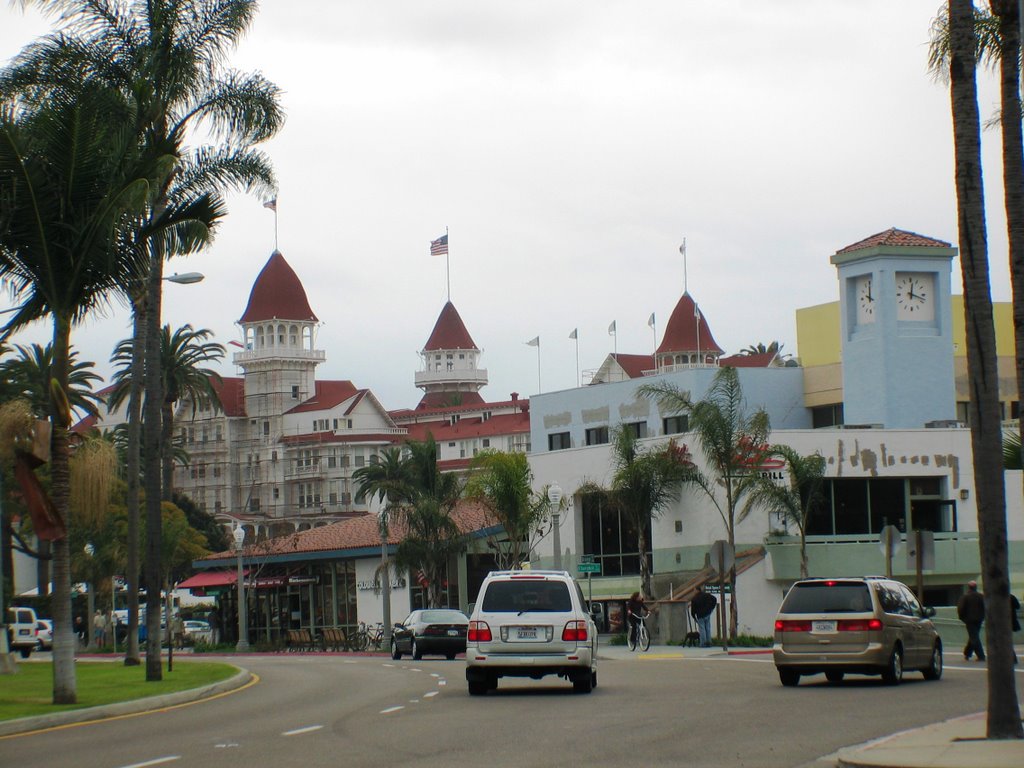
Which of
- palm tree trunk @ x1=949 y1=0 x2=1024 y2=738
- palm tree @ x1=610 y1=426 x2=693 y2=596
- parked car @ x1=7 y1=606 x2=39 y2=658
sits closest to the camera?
palm tree trunk @ x1=949 y1=0 x2=1024 y2=738

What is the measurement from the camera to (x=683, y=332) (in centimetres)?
16600

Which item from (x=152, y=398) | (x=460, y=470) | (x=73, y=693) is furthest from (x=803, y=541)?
(x=460, y=470)

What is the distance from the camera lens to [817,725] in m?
17.0

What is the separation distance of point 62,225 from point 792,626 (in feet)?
39.8

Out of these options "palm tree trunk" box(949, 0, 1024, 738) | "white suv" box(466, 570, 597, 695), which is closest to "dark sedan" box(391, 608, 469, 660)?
"white suv" box(466, 570, 597, 695)

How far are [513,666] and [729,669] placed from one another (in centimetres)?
871

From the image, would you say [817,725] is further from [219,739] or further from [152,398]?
[152,398]

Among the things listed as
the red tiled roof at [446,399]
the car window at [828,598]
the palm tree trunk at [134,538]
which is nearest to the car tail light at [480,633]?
the car window at [828,598]

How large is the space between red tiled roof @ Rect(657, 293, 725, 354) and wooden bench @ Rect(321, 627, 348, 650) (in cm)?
10723

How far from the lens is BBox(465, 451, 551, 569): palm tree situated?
52.8 metres

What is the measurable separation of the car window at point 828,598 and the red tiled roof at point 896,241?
111ft

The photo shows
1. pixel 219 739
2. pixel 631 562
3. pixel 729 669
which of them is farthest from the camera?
pixel 631 562

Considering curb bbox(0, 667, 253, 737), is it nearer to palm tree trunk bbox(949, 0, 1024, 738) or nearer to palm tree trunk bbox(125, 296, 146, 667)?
palm tree trunk bbox(125, 296, 146, 667)

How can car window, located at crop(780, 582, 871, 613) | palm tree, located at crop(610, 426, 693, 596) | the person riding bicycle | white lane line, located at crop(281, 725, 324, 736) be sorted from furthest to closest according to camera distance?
1. palm tree, located at crop(610, 426, 693, 596)
2. the person riding bicycle
3. car window, located at crop(780, 582, 871, 613)
4. white lane line, located at crop(281, 725, 324, 736)
